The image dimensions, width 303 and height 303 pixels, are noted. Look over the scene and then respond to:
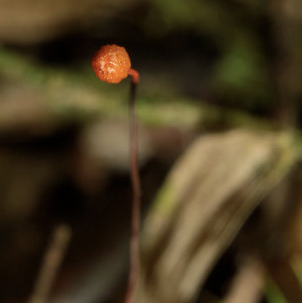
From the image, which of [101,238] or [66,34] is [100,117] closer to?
[66,34]

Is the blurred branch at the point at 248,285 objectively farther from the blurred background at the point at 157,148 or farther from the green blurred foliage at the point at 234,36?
the green blurred foliage at the point at 234,36

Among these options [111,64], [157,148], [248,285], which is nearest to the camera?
[111,64]

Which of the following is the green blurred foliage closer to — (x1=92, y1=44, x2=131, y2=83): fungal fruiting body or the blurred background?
the blurred background

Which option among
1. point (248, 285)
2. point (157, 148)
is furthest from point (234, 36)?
point (248, 285)

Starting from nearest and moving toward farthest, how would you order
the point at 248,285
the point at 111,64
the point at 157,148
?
1. the point at 111,64
2. the point at 248,285
3. the point at 157,148

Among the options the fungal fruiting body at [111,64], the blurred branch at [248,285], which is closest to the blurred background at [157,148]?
the blurred branch at [248,285]

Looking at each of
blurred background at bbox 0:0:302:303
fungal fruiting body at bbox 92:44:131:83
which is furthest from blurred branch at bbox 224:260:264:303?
fungal fruiting body at bbox 92:44:131:83

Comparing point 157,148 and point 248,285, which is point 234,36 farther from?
point 248,285
